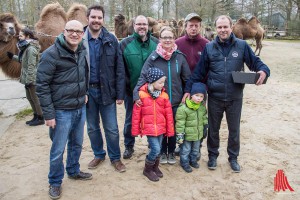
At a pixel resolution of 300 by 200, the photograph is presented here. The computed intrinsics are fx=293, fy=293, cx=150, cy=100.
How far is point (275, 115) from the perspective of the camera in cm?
585

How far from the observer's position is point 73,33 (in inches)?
111

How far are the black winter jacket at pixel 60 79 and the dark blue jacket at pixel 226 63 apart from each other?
55.7 inches

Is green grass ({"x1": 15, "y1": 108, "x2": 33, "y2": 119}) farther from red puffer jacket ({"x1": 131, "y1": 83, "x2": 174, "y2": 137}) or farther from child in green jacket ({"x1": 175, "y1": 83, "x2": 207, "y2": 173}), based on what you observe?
child in green jacket ({"x1": 175, "y1": 83, "x2": 207, "y2": 173})

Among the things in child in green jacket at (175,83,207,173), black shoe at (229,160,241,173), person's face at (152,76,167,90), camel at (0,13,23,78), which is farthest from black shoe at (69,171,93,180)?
camel at (0,13,23,78)

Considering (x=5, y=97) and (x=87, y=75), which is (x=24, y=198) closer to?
(x=87, y=75)

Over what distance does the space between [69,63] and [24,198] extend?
5.00ft

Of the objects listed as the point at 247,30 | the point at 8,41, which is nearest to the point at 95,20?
the point at 8,41

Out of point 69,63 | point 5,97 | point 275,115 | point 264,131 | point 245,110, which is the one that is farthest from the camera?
point 5,97

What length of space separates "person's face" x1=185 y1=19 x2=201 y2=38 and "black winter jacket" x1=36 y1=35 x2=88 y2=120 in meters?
1.30

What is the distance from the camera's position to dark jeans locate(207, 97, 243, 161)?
11.4 feet

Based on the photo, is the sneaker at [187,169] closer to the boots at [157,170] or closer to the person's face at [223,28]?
the boots at [157,170]

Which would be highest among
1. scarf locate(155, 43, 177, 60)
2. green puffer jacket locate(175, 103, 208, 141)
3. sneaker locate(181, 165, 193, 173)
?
scarf locate(155, 43, 177, 60)

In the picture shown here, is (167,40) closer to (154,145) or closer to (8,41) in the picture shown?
(154,145)

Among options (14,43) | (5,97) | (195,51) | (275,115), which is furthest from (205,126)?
(5,97)
